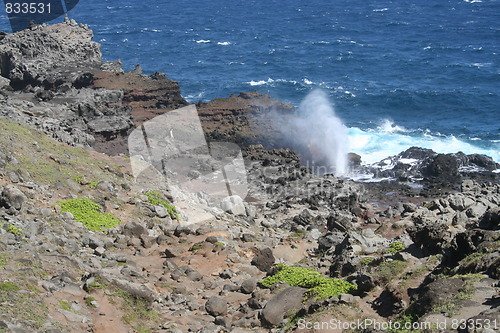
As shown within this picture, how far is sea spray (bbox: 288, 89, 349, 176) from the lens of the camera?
152 feet

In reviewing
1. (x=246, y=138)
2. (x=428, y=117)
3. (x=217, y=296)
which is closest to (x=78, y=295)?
(x=217, y=296)

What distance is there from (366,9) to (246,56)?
114 ft

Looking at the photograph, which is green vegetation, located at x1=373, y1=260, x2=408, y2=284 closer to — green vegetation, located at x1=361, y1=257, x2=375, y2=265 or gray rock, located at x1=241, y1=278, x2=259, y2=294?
green vegetation, located at x1=361, y1=257, x2=375, y2=265

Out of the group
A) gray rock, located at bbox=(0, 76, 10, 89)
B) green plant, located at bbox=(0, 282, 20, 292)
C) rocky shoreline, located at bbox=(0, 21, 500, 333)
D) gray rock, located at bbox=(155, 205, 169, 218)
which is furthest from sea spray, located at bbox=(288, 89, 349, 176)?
green plant, located at bbox=(0, 282, 20, 292)

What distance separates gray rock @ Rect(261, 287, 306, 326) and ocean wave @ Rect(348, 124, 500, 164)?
1361 inches

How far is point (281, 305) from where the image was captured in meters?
13.9

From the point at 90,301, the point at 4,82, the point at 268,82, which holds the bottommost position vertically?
the point at 268,82

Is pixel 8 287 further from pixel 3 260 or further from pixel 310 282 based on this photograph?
pixel 310 282

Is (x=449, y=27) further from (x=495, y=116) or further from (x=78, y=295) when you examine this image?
(x=78, y=295)

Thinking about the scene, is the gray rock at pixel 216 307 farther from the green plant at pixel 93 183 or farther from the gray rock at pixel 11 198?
the green plant at pixel 93 183

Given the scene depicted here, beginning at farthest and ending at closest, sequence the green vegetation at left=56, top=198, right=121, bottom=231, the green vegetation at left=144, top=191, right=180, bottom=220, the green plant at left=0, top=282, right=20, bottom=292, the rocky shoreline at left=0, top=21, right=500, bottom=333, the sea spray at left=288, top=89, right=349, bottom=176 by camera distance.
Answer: the sea spray at left=288, top=89, right=349, bottom=176 < the green vegetation at left=144, top=191, right=180, bottom=220 < the green vegetation at left=56, top=198, right=121, bottom=231 < the rocky shoreline at left=0, top=21, right=500, bottom=333 < the green plant at left=0, top=282, right=20, bottom=292

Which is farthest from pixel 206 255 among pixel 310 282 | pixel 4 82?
pixel 4 82

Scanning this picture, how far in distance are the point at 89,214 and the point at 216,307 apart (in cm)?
641

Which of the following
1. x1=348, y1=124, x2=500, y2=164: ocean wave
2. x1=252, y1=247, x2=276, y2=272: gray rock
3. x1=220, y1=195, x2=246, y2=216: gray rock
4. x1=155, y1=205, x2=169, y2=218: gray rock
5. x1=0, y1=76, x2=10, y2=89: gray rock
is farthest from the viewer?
x1=348, y1=124, x2=500, y2=164: ocean wave
